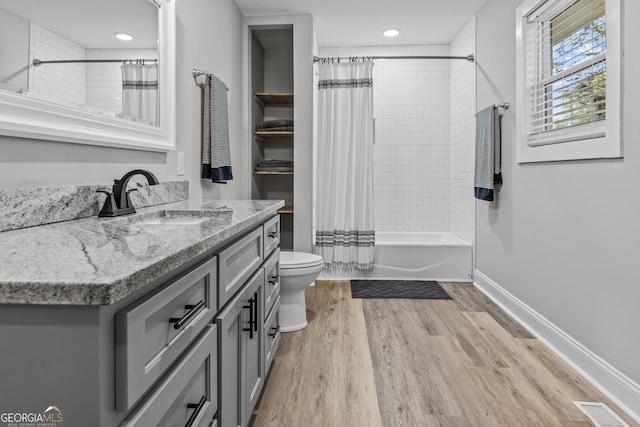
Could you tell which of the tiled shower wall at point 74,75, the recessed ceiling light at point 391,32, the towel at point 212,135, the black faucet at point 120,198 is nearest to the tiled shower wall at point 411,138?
the recessed ceiling light at point 391,32

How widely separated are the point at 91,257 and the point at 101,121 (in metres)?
1.01

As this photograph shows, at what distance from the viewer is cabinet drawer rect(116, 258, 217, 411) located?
601 millimetres

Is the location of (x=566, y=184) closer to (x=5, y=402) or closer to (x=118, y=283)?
(x=118, y=283)

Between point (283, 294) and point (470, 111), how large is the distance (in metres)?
2.60

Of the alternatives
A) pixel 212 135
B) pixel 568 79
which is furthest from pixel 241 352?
pixel 568 79

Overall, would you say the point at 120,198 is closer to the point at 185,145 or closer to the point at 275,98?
the point at 185,145

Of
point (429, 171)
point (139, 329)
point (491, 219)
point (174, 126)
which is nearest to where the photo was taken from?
point (139, 329)

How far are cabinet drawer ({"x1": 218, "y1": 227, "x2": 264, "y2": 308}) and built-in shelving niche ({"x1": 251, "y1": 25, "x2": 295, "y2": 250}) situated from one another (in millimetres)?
2246

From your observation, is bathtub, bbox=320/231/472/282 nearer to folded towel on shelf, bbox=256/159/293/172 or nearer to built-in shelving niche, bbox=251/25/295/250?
built-in shelving niche, bbox=251/25/295/250

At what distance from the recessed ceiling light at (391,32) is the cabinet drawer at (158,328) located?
12.0 ft

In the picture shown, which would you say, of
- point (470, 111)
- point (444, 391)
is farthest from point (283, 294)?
point (470, 111)

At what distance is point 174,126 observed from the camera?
7.04 feet

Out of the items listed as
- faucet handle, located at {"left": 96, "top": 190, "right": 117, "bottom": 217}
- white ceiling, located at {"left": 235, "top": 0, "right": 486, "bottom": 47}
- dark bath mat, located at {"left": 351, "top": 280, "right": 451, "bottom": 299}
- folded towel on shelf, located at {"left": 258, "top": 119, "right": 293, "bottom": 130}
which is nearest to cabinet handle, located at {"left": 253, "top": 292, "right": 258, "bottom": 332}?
faucet handle, located at {"left": 96, "top": 190, "right": 117, "bottom": 217}

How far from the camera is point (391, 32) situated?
13.3ft
